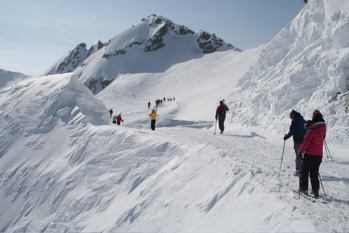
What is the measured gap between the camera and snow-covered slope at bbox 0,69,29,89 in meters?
75.2

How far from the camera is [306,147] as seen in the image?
5289mm

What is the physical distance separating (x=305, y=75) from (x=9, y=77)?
3314 inches

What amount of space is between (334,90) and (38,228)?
13463 mm

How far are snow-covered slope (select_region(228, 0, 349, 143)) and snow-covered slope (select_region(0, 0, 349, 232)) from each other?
3.6 inches

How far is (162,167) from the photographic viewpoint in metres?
8.27

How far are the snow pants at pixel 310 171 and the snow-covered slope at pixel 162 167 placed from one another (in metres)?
0.33

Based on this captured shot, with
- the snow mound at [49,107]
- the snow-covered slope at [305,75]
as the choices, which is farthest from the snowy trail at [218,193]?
Answer: the snow mound at [49,107]

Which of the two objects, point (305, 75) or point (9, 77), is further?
point (9, 77)

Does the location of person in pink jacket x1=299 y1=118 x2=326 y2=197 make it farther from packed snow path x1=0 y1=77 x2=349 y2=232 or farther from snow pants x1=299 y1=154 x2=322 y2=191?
packed snow path x1=0 y1=77 x2=349 y2=232

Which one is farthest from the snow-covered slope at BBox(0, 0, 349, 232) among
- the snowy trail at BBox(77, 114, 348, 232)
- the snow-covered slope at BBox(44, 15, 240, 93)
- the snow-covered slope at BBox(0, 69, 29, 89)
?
the snow-covered slope at BBox(0, 69, 29, 89)

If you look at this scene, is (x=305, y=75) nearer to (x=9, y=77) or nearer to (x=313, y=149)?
(x=313, y=149)

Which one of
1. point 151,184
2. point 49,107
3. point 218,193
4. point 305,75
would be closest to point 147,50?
point 49,107

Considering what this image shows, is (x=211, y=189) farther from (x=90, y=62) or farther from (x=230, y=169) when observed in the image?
Result: (x=90, y=62)

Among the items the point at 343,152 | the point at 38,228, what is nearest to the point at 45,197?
the point at 38,228
